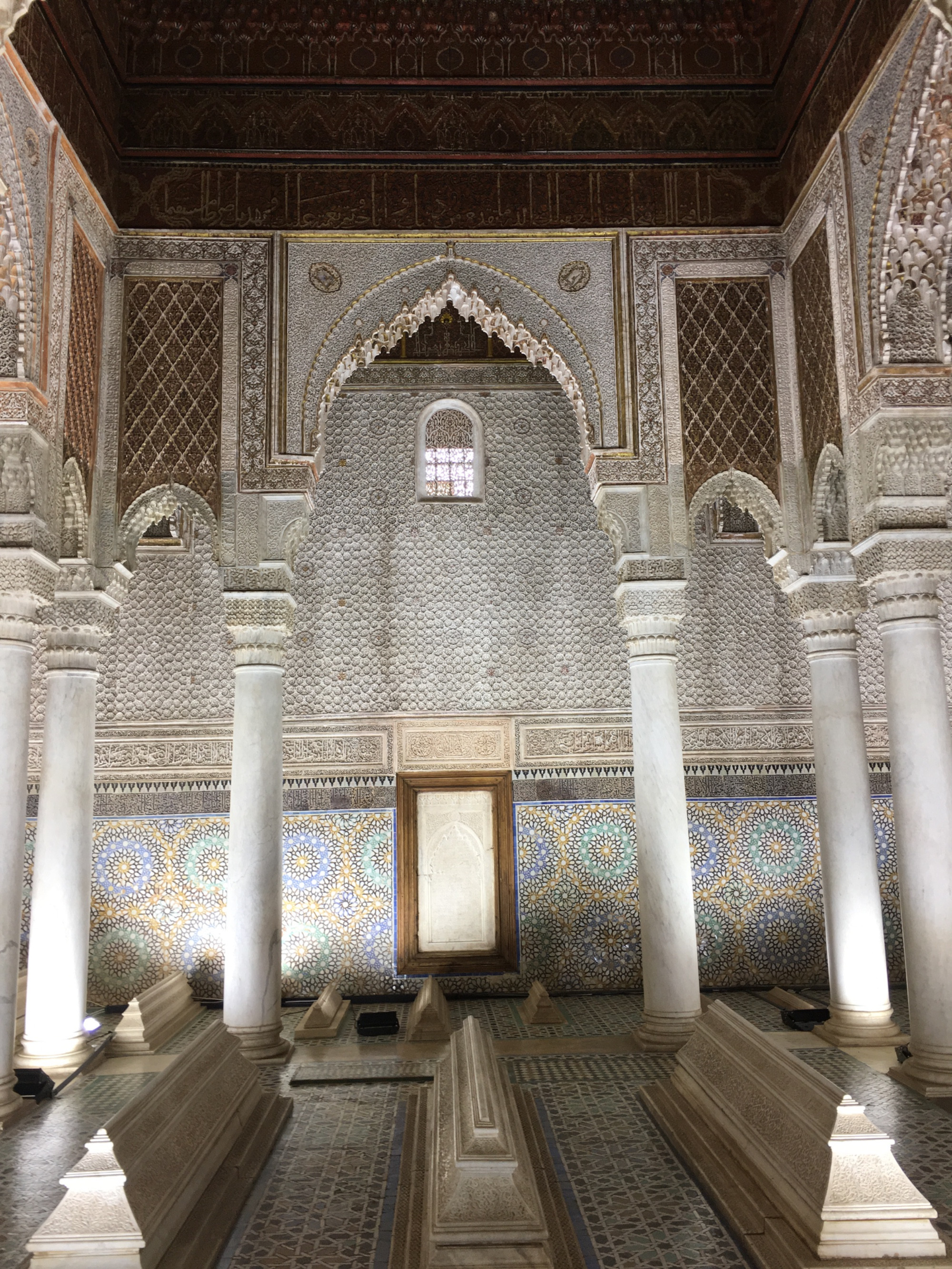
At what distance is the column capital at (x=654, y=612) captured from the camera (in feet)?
21.4

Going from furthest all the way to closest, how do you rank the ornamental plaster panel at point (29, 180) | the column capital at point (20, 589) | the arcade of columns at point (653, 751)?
the arcade of columns at point (653, 751) < the column capital at point (20, 589) < the ornamental plaster panel at point (29, 180)

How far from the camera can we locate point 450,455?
30.0 feet

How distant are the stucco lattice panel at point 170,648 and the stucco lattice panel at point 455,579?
2.14 feet

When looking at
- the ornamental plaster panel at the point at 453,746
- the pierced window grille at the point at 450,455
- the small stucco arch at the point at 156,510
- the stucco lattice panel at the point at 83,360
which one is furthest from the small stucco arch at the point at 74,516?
the pierced window grille at the point at 450,455

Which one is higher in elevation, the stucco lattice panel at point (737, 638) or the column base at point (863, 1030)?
the stucco lattice panel at point (737, 638)

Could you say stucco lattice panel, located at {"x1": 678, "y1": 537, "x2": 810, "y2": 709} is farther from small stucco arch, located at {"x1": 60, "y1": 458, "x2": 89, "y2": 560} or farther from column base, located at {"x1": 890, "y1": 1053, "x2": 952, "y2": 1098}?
small stucco arch, located at {"x1": 60, "y1": 458, "x2": 89, "y2": 560}

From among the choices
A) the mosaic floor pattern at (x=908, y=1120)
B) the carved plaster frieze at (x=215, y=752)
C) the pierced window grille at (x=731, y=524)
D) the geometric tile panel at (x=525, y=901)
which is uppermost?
the pierced window grille at (x=731, y=524)

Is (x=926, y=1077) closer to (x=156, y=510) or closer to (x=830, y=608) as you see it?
(x=830, y=608)

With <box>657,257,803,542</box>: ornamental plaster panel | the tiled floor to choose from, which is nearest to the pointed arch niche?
<box>657,257,803,542</box>: ornamental plaster panel

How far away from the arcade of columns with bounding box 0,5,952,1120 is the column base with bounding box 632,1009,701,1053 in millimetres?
12

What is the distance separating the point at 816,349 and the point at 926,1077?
4.07 m

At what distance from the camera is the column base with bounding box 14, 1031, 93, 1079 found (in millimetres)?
5988

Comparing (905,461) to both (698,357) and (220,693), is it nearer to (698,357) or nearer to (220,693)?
(698,357)

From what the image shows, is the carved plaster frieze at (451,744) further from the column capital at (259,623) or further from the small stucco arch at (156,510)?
the small stucco arch at (156,510)
